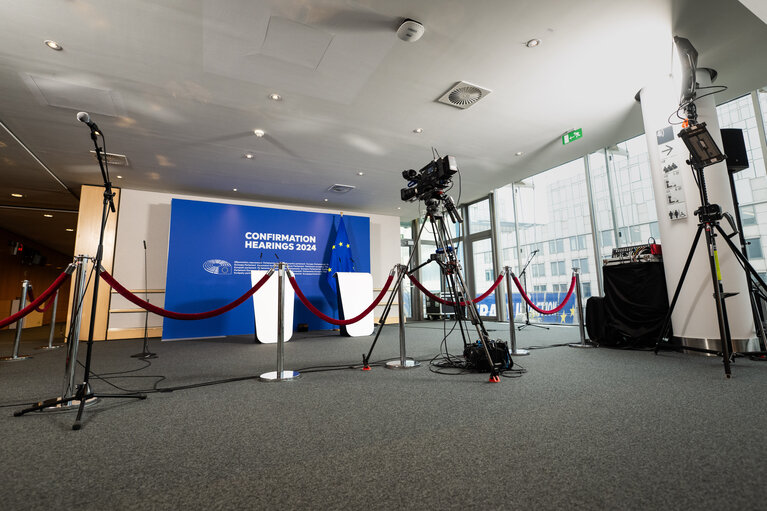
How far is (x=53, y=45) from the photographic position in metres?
3.11

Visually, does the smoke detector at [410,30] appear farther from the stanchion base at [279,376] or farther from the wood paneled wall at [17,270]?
the wood paneled wall at [17,270]

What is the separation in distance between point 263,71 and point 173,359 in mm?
3341

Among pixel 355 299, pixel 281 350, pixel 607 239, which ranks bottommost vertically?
pixel 281 350

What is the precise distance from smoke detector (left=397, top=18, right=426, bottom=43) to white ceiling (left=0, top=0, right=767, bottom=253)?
0.06 metres

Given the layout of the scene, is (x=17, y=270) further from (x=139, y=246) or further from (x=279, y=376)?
(x=279, y=376)

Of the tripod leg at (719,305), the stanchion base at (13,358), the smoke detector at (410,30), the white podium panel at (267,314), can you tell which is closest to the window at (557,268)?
the tripod leg at (719,305)

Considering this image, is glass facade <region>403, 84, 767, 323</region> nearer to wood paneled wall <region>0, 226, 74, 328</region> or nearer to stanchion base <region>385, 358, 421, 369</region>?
stanchion base <region>385, 358, 421, 369</region>

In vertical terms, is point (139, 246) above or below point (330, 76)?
below

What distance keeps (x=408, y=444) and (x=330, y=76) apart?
357 centimetres

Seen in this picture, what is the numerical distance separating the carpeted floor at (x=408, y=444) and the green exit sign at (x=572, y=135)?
139 inches

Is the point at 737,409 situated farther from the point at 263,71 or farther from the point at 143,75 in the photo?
the point at 143,75

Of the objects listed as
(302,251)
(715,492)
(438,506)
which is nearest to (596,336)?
(715,492)

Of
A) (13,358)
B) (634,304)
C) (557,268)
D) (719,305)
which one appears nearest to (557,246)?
(557,268)

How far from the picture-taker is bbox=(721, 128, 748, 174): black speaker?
3.74m
